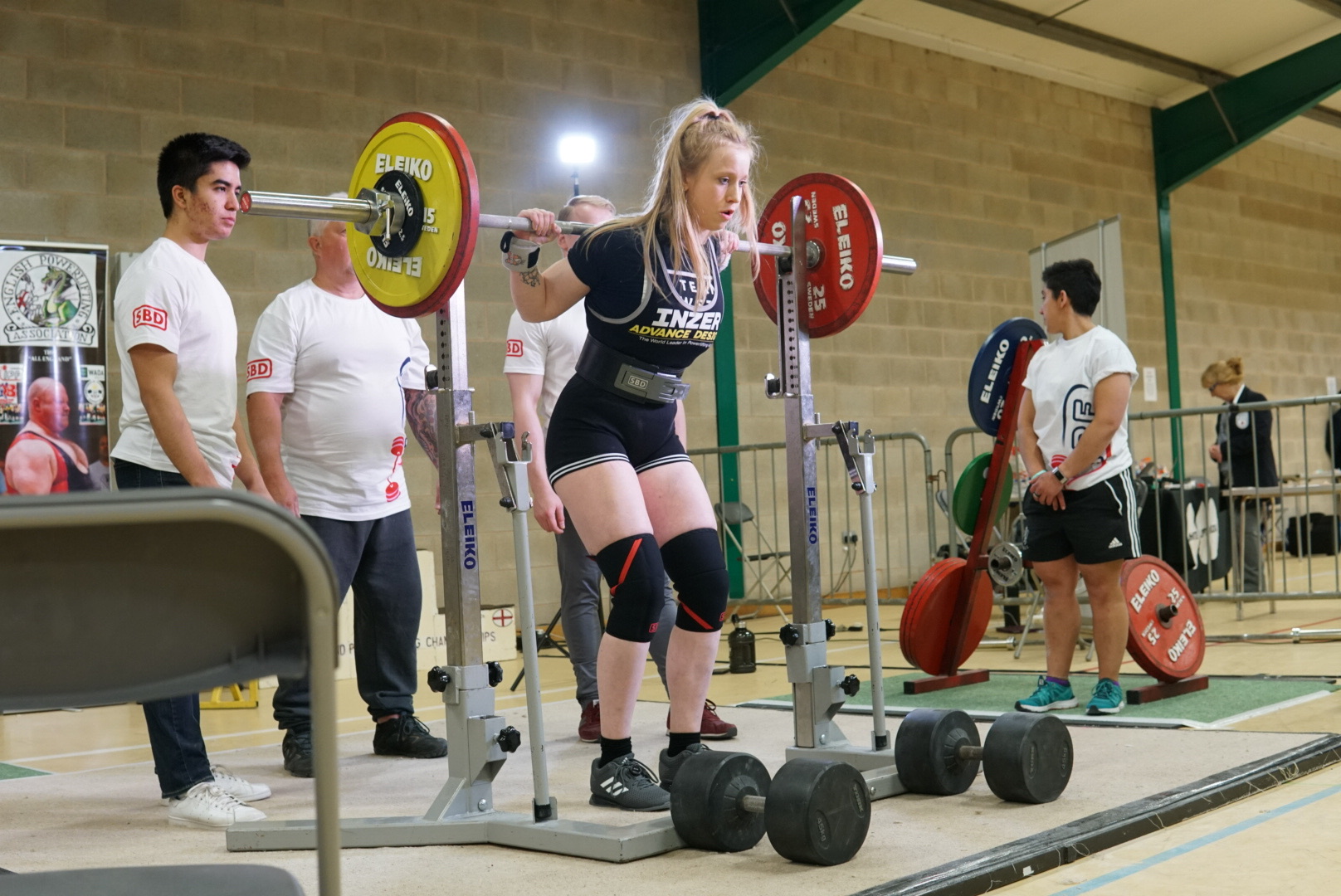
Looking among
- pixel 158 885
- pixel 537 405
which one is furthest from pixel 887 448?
pixel 158 885

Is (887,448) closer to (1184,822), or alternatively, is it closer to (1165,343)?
(1165,343)

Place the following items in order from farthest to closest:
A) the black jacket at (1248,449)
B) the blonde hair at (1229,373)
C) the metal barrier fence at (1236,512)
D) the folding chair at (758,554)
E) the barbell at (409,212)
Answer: the blonde hair at (1229,373)
the black jacket at (1248,449)
the folding chair at (758,554)
the metal barrier fence at (1236,512)
the barbell at (409,212)

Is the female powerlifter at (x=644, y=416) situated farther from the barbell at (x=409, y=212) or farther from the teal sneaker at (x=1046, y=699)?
the teal sneaker at (x=1046, y=699)

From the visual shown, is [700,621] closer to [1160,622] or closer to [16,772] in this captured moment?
[1160,622]

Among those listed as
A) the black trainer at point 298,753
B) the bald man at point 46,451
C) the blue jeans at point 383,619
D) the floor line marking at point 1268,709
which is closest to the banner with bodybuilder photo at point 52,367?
the bald man at point 46,451

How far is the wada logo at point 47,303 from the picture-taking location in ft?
18.9

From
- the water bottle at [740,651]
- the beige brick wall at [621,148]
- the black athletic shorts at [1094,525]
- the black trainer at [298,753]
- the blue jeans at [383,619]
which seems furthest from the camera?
the beige brick wall at [621,148]

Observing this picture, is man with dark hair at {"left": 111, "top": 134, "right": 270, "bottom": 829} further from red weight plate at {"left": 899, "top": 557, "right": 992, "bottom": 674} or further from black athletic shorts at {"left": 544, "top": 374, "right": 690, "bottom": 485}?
red weight plate at {"left": 899, "top": 557, "right": 992, "bottom": 674}

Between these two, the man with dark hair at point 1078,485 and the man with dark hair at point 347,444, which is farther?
the man with dark hair at point 1078,485

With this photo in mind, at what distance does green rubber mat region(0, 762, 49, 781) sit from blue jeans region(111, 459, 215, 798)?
98cm

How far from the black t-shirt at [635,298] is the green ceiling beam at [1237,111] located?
10.2 metres

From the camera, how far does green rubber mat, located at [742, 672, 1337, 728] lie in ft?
12.9

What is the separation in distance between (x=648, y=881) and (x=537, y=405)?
80.8 inches

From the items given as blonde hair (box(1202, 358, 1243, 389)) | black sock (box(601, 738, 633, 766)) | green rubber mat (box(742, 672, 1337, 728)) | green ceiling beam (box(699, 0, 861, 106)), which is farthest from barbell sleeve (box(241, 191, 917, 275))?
blonde hair (box(1202, 358, 1243, 389))
